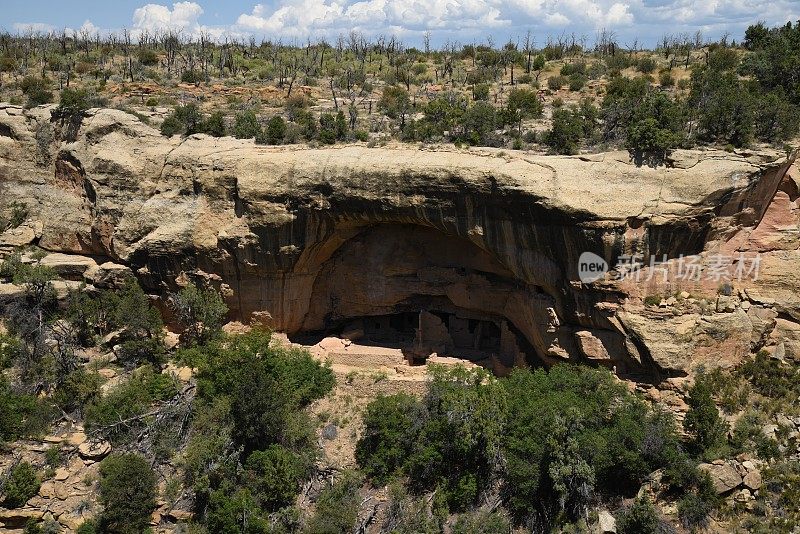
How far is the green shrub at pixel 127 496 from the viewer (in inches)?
689

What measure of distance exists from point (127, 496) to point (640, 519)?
12.5 metres

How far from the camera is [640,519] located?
51.8ft

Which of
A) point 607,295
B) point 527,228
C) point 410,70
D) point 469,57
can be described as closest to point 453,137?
point 527,228

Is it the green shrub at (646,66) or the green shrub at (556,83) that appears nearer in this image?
the green shrub at (556,83)

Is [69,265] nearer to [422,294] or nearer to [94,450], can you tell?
[94,450]

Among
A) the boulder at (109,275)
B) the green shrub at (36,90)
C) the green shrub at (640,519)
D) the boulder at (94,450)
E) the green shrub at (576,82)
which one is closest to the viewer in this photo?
the green shrub at (640,519)

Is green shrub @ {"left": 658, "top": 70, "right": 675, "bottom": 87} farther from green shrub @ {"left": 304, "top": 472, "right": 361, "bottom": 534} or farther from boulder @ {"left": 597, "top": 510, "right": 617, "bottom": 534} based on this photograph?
green shrub @ {"left": 304, "top": 472, "right": 361, "bottom": 534}

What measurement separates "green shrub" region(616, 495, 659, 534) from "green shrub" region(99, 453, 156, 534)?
11736 mm

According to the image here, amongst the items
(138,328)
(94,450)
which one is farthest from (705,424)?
(138,328)

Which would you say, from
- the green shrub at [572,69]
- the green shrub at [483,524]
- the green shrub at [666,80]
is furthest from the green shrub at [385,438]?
the green shrub at [572,69]

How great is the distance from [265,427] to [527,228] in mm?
9143

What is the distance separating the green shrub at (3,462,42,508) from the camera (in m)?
18.0

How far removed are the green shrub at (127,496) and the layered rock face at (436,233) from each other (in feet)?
A: 23.4

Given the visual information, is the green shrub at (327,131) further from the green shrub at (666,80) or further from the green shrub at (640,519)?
the green shrub at (666,80)
